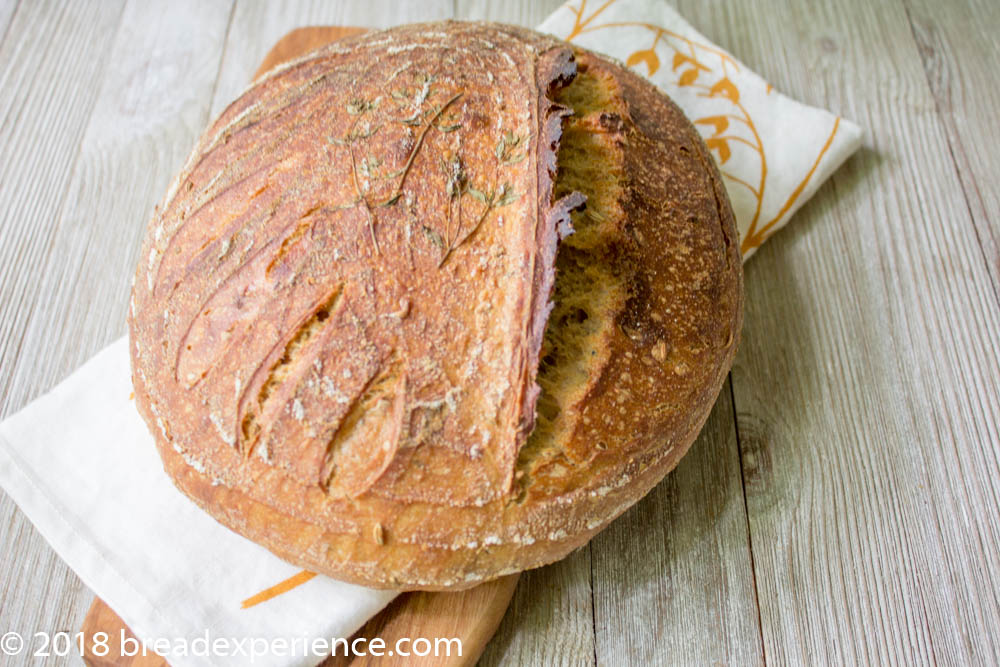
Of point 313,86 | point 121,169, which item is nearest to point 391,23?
point 121,169

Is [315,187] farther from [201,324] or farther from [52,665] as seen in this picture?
[52,665]

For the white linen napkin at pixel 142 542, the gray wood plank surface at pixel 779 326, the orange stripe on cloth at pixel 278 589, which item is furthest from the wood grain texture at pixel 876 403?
the orange stripe on cloth at pixel 278 589

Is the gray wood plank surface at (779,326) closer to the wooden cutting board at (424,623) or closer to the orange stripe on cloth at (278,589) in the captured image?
the wooden cutting board at (424,623)

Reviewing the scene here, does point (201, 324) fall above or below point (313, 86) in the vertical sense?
below

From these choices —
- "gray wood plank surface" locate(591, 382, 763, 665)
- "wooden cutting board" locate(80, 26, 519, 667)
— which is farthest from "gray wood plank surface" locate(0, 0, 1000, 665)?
"wooden cutting board" locate(80, 26, 519, 667)

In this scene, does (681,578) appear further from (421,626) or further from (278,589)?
(278,589)

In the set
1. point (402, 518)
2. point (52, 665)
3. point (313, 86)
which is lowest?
point (52, 665)
